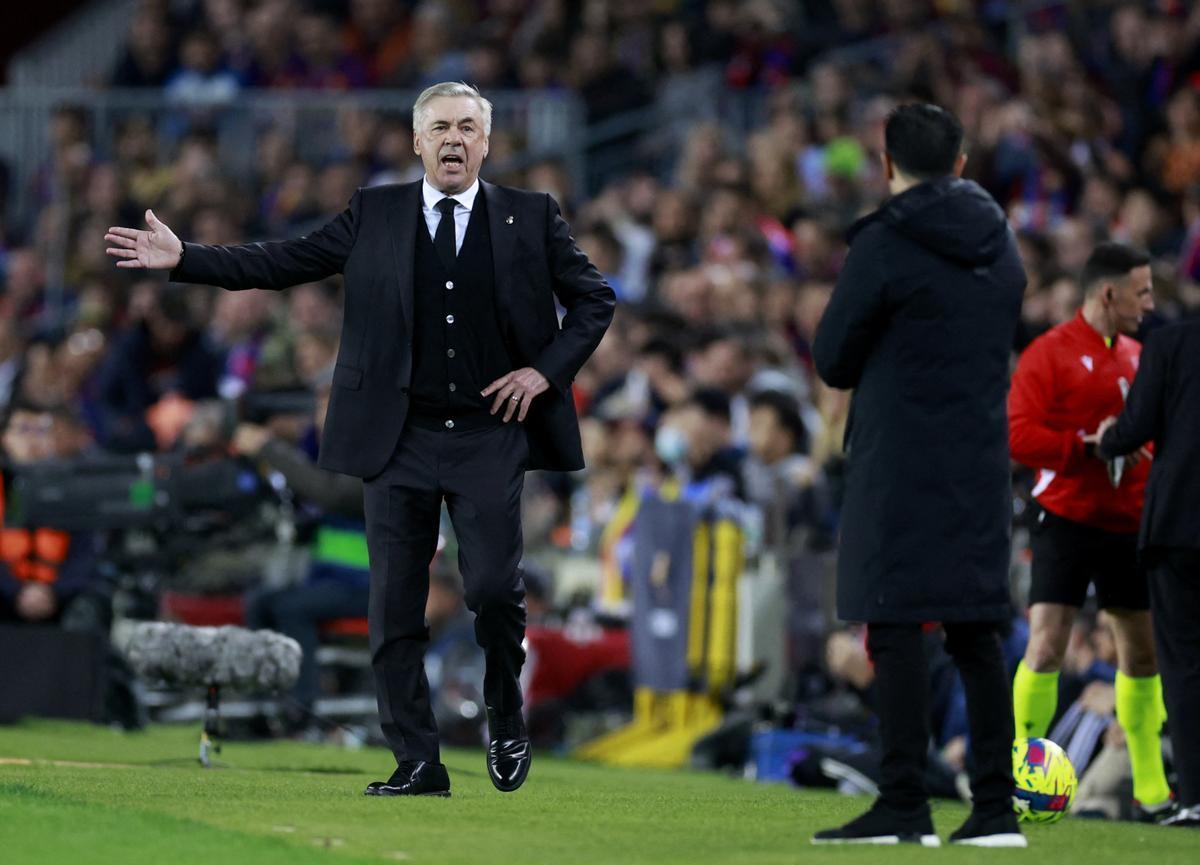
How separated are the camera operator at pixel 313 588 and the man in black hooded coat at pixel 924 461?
682 centimetres

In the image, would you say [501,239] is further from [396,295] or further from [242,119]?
[242,119]

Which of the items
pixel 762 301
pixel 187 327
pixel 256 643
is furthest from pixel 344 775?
pixel 187 327

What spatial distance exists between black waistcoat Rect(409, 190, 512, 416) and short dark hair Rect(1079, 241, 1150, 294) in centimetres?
250

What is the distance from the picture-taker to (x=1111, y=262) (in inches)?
335

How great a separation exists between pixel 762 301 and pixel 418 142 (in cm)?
799

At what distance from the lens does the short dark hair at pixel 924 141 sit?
20.6 feet

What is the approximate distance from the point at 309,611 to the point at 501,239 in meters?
6.03

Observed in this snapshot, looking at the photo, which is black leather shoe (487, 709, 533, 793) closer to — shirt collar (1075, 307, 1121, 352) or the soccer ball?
the soccer ball

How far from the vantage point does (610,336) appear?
51.8 ft

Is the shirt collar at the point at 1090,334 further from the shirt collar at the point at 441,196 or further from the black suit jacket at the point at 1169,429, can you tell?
the shirt collar at the point at 441,196

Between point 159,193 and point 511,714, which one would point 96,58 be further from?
point 511,714

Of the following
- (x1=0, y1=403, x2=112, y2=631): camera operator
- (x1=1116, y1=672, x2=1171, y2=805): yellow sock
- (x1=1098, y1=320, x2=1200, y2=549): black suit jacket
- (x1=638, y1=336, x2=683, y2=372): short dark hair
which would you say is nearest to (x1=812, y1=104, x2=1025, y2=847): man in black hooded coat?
(x1=1098, y1=320, x2=1200, y2=549): black suit jacket

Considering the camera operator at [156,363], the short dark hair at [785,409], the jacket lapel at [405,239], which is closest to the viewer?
the jacket lapel at [405,239]

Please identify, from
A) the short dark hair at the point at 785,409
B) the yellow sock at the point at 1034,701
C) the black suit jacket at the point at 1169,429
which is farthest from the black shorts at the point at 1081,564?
the short dark hair at the point at 785,409
